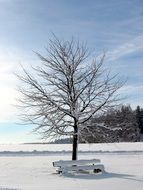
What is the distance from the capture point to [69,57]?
23688mm

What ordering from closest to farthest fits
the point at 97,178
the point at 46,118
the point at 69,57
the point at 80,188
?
the point at 80,188 < the point at 97,178 < the point at 46,118 < the point at 69,57

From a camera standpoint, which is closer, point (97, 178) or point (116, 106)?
point (97, 178)

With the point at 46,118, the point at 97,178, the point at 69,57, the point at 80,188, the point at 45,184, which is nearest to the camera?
the point at 80,188

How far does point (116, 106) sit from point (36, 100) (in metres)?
4.26

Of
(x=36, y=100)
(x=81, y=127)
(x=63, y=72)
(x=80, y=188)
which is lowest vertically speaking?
(x=80, y=188)

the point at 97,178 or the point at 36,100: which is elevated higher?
the point at 36,100

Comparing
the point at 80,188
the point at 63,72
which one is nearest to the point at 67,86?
the point at 63,72

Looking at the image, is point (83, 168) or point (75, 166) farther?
point (75, 166)

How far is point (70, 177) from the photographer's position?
59.2ft

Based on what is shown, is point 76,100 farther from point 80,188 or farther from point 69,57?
point 80,188

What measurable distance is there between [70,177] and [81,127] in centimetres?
486

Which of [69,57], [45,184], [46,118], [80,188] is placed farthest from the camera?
[69,57]

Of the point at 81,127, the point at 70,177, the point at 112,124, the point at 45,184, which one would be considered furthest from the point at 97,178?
the point at 112,124

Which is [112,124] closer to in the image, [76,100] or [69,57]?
[76,100]
